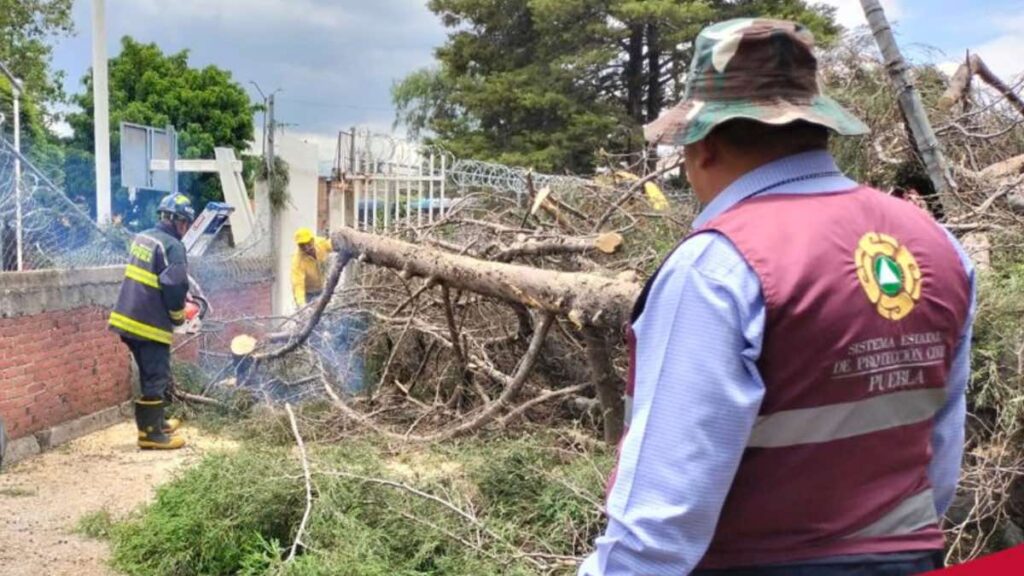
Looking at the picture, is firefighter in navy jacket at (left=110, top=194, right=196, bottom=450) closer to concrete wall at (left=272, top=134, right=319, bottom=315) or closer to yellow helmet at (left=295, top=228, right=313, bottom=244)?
yellow helmet at (left=295, top=228, right=313, bottom=244)

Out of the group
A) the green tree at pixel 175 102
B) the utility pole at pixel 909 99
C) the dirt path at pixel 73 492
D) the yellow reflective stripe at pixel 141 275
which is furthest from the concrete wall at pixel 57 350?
the green tree at pixel 175 102

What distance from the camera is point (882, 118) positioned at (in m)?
6.42

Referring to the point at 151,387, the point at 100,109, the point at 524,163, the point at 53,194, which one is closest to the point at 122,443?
the point at 151,387

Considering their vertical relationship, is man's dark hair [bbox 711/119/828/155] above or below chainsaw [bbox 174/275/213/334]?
above

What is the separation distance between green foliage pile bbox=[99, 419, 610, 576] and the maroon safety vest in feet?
7.05

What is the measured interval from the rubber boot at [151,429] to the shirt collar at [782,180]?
5969 mm

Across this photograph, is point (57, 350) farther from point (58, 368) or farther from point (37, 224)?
point (37, 224)

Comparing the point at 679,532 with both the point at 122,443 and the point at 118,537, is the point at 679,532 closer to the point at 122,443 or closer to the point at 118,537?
the point at 118,537

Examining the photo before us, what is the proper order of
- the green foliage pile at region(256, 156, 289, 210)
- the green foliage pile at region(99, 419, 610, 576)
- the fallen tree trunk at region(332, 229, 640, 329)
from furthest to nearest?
1. the green foliage pile at region(256, 156, 289, 210)
2. the fallen tree trunk at region(332, 229, 640, 329)
3. the green foliage pile at region(99, 419, 610, 576)

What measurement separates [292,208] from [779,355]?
10.5 metres

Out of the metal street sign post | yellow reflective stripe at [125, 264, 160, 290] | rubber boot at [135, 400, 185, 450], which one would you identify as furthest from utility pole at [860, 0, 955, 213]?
the metal street sign post

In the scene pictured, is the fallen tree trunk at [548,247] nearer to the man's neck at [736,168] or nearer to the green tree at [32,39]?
the man's neck at [736,168]

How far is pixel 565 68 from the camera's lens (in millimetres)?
21297

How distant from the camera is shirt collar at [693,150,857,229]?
1368mm
